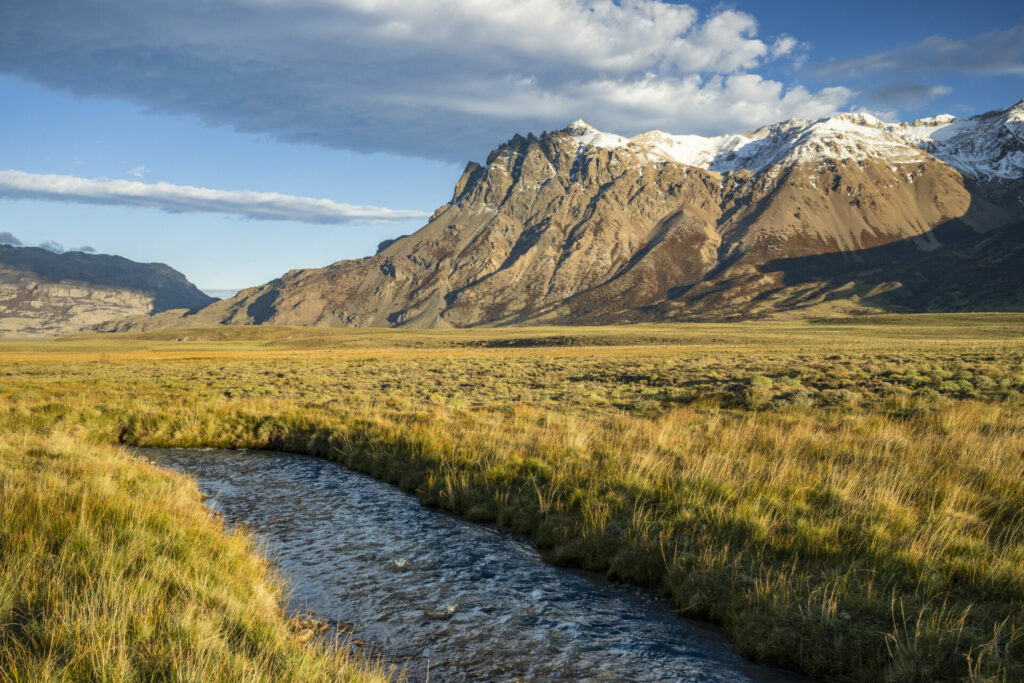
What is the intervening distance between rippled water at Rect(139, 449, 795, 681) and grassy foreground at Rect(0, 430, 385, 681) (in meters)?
0.86

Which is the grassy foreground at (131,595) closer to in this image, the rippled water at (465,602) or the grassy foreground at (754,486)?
Answer: the rippled water at (465,602)

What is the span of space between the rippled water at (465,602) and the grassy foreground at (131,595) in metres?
0.86

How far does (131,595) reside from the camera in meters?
5.31

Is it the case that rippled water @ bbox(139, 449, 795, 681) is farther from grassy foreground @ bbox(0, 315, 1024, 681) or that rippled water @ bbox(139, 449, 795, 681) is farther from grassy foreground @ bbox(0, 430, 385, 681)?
grassy foreground @ bbox(0, 430, 385, 681)

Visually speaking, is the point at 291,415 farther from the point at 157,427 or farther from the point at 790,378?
the point at 790,378

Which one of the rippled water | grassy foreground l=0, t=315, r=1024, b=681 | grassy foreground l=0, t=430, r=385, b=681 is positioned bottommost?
the rippled water

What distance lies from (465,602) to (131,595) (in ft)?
12.4

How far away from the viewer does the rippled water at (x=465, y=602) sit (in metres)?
6.20

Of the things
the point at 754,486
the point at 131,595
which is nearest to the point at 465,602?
the point at 131,595

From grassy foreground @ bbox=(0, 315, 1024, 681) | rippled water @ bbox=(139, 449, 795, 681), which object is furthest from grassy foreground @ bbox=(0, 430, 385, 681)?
grassy foreground @ bbox=(0, 315, 1024, 681)

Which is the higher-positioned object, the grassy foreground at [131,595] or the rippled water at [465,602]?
the grassy foreground at [131,595]

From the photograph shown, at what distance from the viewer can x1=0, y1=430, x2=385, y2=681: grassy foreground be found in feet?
14.4

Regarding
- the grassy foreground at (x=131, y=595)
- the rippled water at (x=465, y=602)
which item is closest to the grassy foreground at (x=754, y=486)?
the rippled water at (x=465, y=602)

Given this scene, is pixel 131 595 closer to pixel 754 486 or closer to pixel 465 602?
pixel 465 602
